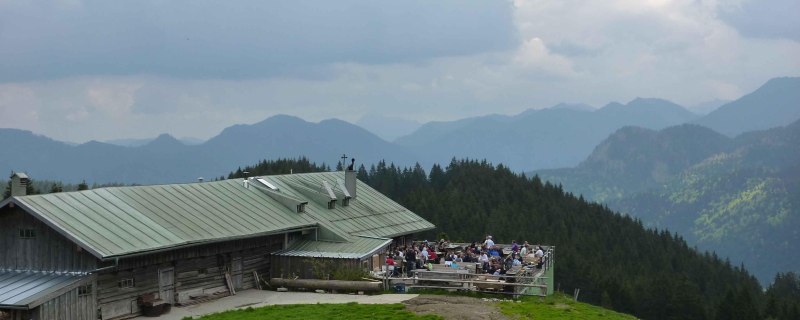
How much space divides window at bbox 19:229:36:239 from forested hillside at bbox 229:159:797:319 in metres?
74.0

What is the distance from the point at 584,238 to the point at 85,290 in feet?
386

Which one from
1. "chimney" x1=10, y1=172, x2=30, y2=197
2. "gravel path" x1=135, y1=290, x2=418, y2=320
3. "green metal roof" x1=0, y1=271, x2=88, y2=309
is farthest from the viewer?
"gravel path" x1=135, y1=290, x2=418, y2=320

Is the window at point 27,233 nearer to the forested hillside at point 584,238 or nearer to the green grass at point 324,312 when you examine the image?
the green grass at point 324,312

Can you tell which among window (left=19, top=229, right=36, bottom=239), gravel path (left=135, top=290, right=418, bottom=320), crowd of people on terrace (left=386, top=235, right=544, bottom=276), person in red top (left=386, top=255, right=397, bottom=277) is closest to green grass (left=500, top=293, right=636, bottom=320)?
crowd of people on terrace (left=386, top=235, right=544, bottom=276)

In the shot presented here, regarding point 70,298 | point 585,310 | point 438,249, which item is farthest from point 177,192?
point 585,310

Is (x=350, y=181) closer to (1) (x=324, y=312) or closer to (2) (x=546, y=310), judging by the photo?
(1) (x=324, y=312)

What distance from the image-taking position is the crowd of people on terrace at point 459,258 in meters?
42.3

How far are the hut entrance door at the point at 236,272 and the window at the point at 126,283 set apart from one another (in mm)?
6452

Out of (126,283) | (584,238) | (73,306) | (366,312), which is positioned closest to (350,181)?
(126,283)

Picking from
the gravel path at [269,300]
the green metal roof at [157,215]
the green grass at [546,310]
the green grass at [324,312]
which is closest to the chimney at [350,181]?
the green metal roof at [157,215]

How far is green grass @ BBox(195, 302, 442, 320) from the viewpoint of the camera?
1258 inches

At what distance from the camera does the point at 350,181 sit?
55375 millimetres

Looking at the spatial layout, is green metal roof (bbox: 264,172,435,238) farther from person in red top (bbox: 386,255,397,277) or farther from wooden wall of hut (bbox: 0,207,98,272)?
wooden wall of hut (bbox: 0,207,98,272)

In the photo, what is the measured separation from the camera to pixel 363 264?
41281mm
